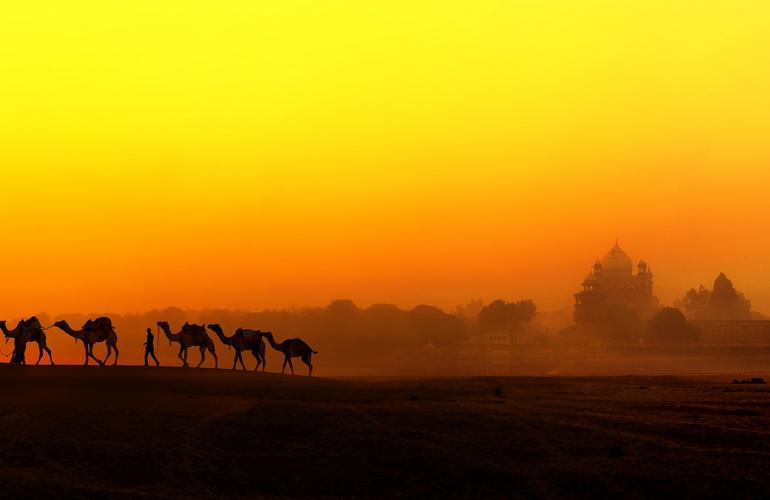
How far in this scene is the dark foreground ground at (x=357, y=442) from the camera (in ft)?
77.3

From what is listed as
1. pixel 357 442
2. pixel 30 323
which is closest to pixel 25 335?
pixel 30 323

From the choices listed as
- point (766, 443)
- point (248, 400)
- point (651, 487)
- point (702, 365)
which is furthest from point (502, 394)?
point (702, 365)

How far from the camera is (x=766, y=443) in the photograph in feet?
92.3

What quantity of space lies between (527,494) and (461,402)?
1312cm

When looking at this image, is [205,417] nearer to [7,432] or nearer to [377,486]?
[7,432]

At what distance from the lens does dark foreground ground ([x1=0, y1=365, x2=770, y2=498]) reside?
2356 cm

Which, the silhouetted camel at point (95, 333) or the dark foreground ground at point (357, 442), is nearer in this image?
the dark foreground ground at point (357, 442)

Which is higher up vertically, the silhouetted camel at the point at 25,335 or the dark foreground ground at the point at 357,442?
the silhouetted camel at the point at 25,335

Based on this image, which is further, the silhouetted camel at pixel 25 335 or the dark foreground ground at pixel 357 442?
the silhouetted camel at pixel 25 335

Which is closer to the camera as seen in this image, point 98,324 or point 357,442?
point 357,442

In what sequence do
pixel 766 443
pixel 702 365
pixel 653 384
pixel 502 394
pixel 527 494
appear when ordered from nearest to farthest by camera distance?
pixel 527 494, pixel 766 443, pixel 502 394, pixel 653 384, pixel 702 365

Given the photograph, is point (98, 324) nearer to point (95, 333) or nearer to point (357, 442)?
point (95, 333)

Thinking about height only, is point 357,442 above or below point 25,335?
below

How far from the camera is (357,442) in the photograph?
90.7ft
